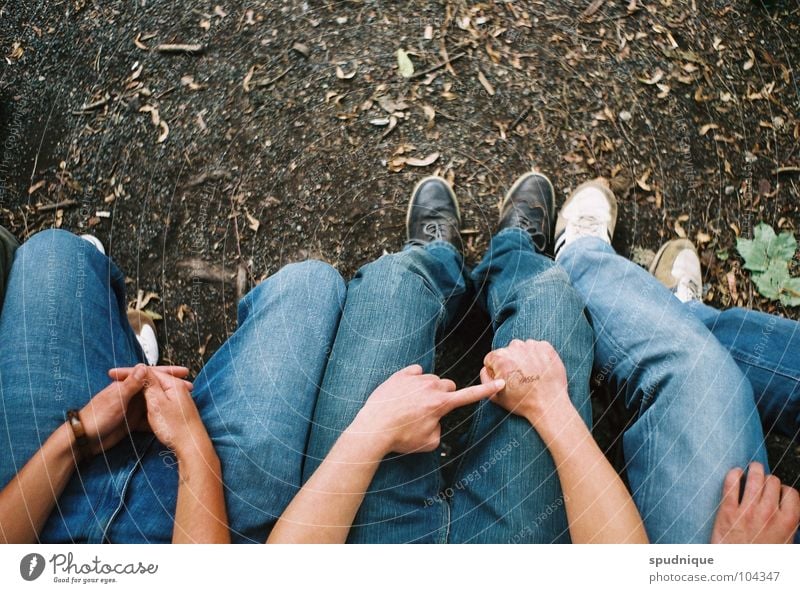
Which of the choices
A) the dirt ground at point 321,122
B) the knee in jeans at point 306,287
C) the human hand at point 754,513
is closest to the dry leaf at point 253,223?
the dirt ground at point 321,122

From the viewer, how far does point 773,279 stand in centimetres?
77

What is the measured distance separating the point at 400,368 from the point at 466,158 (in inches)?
14.1

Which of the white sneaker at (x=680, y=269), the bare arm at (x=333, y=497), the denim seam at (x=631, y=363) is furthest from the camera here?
the white sneaker at (x=680, y=269)

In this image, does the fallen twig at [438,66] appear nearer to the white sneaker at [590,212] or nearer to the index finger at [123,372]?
the white sneaker at [590,212]

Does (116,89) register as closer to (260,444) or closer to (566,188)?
(260,444)

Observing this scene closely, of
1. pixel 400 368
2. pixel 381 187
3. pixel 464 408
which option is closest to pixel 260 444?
pixel 400 368

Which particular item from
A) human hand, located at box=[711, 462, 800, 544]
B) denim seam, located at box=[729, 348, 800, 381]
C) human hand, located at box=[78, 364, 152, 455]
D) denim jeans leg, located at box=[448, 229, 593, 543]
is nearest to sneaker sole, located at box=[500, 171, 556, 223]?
denim jeans leg, located at box=[448, 229, 593, 543]

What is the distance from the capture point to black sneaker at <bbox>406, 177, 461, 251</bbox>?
788mm

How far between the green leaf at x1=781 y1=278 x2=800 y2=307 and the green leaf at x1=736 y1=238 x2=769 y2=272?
0.04 meters

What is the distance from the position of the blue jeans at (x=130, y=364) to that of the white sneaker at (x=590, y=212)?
372 mm

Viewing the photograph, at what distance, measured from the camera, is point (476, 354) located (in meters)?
0.77

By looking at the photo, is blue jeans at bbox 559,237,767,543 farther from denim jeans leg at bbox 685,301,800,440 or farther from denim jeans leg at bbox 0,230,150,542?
denim jeans leg at bbox 0,230,150,542

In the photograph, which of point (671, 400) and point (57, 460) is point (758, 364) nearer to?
point (671, 400)

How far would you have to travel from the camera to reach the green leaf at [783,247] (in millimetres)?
762
